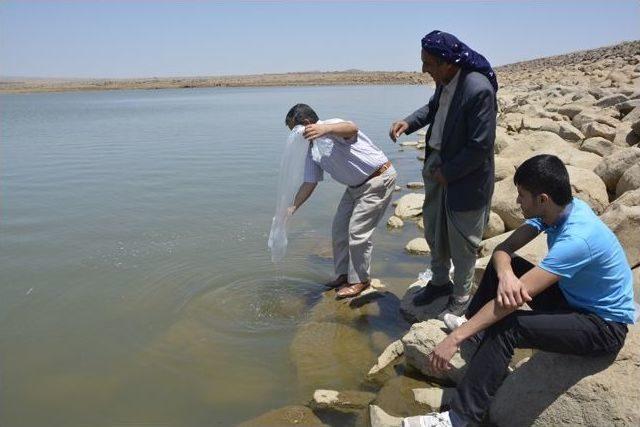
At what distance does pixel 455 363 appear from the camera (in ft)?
11.5

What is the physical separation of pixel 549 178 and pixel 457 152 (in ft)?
3.75

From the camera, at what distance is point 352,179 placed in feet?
15.9

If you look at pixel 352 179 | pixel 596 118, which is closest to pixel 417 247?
pixel 352 179

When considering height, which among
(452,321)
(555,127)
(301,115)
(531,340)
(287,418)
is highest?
(301,115)

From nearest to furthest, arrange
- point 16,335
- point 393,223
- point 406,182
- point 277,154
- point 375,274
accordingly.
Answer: point 16,335 → point 375,274 → point 393,223 → point 406,182 → point 277,154

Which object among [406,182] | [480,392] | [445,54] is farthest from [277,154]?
[480,392]

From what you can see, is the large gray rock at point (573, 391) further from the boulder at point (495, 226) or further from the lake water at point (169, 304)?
the boulder at point (495, 226)

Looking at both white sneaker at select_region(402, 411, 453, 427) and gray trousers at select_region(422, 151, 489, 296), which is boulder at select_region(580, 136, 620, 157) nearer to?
gray trousers at select_region(422, 151, 489, 296)

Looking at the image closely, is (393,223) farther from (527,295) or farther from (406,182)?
(527,295)

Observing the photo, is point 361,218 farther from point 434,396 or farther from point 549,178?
point 549,178

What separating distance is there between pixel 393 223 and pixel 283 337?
3.43m

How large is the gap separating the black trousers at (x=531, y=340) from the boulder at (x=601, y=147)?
20.8 ft

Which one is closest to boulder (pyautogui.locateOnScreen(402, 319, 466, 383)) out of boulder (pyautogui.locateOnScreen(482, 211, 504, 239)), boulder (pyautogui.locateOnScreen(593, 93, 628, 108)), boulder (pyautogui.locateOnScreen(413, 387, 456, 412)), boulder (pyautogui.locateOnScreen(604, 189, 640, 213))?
boulder (pyautogui.locateOnScreen(413, 387, 456, 412))

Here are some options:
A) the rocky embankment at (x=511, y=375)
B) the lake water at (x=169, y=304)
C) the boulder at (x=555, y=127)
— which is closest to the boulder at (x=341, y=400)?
the rocky embankment at (x=511, y=375)
